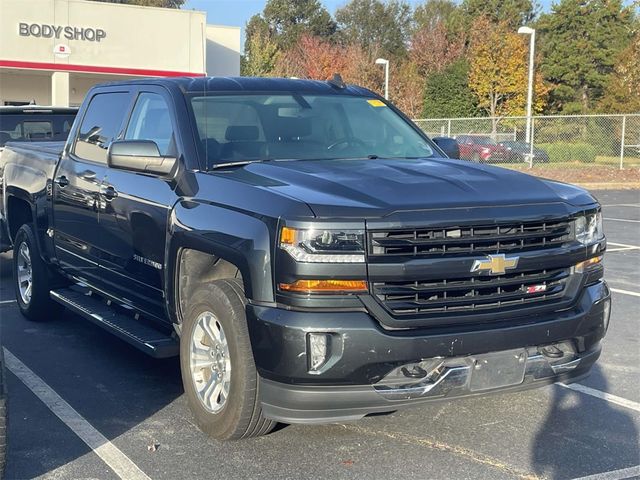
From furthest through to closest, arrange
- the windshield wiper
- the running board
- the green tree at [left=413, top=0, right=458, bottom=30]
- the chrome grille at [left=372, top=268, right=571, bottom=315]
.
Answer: the green tree at [left=413, top=0, right=458, bottom=30]
the running board
the windshield wiper
the chrome grille at [left=372, top=268, right=571, bottom=315]

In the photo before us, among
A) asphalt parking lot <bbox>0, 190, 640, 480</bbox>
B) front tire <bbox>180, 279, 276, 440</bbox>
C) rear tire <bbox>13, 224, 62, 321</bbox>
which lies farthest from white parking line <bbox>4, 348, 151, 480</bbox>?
rear tire <bbox>13, 224, 62, 321</bbox>

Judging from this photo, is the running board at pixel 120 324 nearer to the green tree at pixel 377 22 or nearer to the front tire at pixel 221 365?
the front tire at pixel 221 365

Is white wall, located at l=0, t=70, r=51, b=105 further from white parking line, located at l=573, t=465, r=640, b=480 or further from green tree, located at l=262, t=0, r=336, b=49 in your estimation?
green tree, located at l=262, t=0, r=336, b=49

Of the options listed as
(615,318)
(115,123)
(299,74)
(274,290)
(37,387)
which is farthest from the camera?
(299,74)

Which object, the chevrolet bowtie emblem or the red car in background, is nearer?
the chevrolet bowtie emblem

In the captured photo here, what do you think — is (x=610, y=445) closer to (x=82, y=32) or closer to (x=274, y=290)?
(x=274, y=290)

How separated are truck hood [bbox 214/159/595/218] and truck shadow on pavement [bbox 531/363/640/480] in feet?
4.15

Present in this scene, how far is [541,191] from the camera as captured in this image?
13.9 ft

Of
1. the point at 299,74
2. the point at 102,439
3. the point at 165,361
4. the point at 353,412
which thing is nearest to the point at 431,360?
the point at 353,412

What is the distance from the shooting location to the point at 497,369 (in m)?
3.91

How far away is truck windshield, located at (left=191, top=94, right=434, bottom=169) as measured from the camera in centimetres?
486

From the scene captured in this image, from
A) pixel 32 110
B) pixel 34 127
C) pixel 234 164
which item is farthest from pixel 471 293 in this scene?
pixel 34 127

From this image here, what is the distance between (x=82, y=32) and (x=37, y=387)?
28.3 meters

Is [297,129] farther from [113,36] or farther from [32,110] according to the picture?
[113,36]
